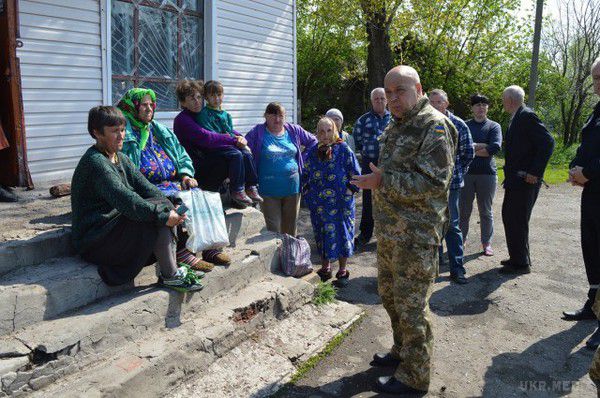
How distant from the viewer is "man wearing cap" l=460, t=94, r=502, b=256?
239 inches

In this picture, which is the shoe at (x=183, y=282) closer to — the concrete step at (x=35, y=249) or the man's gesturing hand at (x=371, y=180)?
the concrete step at (x=35, y=249)

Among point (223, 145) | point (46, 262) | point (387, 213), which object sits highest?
point (223, 145)

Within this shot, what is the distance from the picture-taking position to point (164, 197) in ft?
12.1

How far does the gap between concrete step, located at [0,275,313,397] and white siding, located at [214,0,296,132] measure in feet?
15.1

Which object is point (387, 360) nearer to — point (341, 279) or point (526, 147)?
point (341, 279)

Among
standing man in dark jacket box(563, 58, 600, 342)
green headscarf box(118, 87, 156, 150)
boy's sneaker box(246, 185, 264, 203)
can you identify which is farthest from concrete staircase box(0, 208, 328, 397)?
standing man in dark jacket box(563, 58, 600, 342)

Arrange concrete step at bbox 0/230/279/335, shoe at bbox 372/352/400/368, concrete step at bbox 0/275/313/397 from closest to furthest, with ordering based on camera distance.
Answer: concrete step at bbox 0/275/313/397 < concrete step at bbox 0/230/279/335 < shoe at bbox 372/352/400/368

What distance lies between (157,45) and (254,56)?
2.06m

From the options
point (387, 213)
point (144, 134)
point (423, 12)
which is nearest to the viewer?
point (387, 213)

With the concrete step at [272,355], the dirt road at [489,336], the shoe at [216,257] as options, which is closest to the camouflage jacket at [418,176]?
the dirt road at [489,336]

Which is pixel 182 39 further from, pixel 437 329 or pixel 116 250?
pixel 437 329

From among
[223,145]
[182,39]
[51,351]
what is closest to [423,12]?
[182,39]

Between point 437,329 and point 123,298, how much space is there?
260cm

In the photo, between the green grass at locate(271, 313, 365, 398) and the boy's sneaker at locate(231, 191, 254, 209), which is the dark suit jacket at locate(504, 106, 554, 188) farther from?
the boy's sneaker at locate(231, 191, 254, 209)
